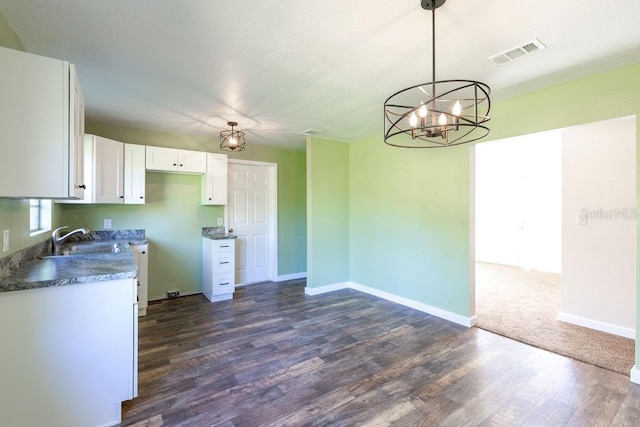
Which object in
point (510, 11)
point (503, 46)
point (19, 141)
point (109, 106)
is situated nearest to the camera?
point (19, 141)

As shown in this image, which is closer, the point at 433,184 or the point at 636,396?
the point at 636,396

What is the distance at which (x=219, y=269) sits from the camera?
4367mm

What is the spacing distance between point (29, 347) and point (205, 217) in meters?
3.27

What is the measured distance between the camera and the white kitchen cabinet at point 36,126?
150 centimetres

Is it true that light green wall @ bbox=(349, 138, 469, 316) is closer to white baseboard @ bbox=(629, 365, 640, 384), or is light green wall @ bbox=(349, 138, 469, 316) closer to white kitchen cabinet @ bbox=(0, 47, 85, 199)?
white baseboard @ bbox=(629, 365, 640, 384)

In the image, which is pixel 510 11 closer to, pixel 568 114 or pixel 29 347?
pixel 568 114

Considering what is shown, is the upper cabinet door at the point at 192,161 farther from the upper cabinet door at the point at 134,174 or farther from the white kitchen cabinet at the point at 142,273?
the white kitchen cabinet at the point at 142,273

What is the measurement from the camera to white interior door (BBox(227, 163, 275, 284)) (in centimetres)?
517

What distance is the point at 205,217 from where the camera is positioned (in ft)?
15.8

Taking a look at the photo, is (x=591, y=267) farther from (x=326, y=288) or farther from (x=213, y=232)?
(x=213, y=232)

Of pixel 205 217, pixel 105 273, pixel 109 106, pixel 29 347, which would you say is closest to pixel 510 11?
pixel 105 273

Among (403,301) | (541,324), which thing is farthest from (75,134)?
(541,324)

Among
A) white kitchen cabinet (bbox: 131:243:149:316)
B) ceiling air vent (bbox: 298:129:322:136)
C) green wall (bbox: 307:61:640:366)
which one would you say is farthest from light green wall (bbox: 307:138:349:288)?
white kitchen cabinet (bbox: 131:243:149:316)

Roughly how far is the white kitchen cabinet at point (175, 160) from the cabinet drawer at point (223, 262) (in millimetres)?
1317
